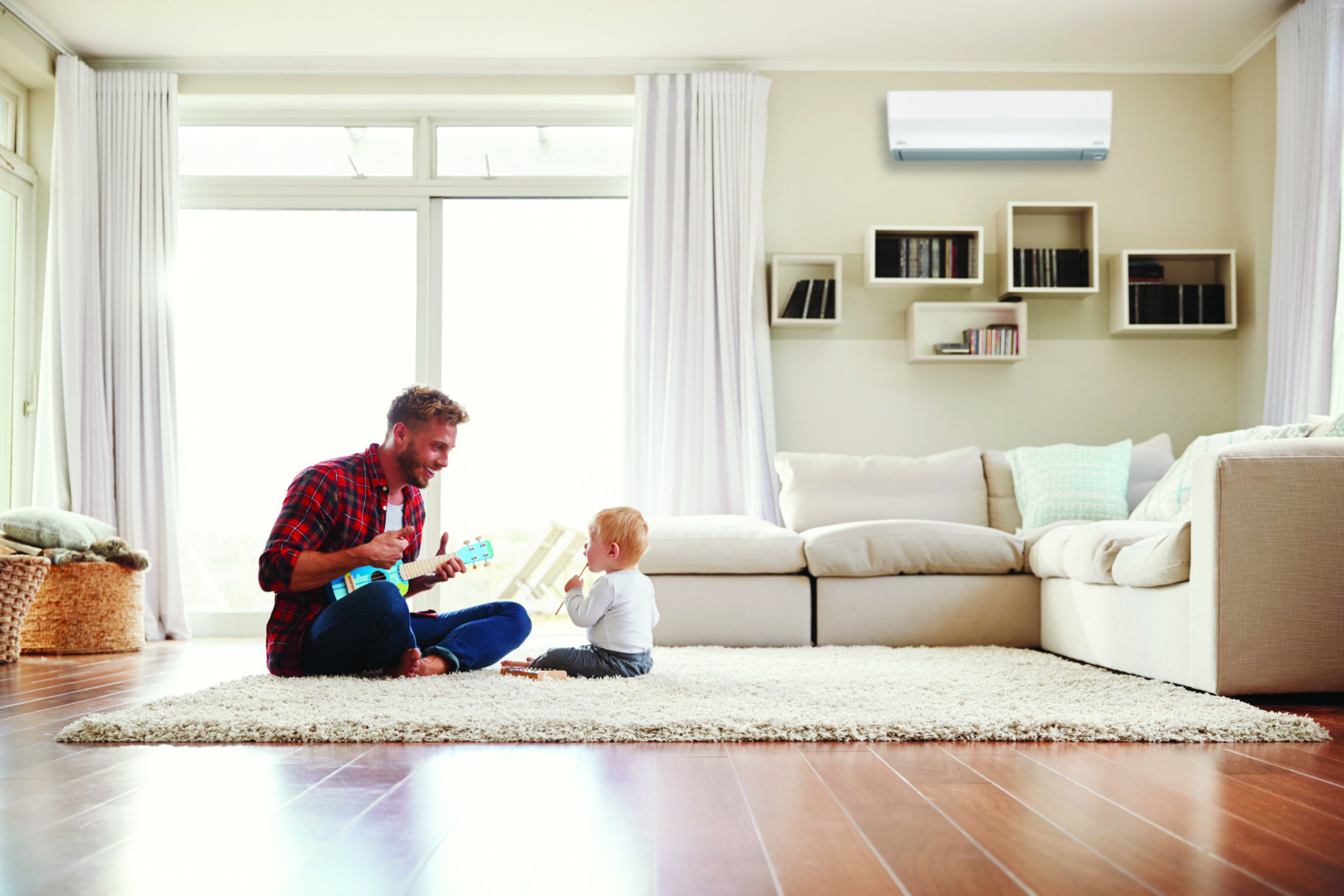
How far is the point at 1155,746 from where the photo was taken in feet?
5.94

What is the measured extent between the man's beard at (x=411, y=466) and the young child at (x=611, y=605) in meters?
0.44

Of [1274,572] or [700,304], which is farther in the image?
[700,304]

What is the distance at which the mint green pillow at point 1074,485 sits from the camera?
3.77 meters

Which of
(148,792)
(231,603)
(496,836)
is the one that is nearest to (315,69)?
(231,603)

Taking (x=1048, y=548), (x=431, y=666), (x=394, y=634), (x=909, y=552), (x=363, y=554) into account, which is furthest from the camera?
(x=909, y=552)

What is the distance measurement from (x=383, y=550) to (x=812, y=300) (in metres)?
2.70

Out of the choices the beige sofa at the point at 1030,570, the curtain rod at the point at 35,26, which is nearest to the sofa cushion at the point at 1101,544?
the beige sofa at the point at 1030,570

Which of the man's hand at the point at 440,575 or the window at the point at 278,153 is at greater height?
the window at the point at 278,153

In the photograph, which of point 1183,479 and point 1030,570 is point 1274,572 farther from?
point 1030,570

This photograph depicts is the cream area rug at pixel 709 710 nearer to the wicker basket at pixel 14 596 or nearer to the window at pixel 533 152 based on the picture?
the wicker basket at pixel 14 596

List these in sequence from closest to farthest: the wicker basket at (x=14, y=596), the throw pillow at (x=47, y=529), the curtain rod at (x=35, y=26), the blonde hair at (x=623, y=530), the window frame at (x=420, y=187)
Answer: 1. the blonde hair at (x=623, y=530)
2. the wicker basket at (x=14, y=596)
3. the throw pillow at (x=47, y=529)
4. the curtain rod at (x=35, y=26)
5. the window frame at (x=420, y=187)

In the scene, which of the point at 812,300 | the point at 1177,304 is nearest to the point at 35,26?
the point at 812,300

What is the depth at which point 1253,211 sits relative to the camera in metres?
4.53

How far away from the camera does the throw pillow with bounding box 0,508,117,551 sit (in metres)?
3.63
